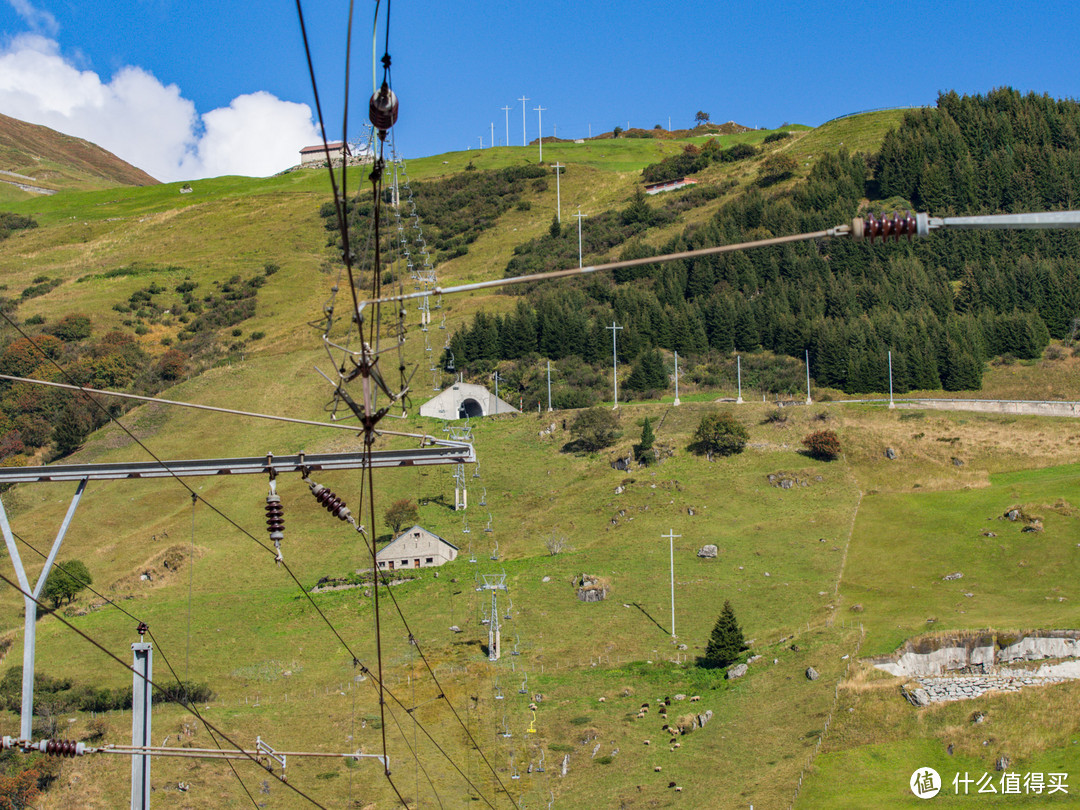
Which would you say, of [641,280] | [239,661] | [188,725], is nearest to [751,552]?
[239,661]

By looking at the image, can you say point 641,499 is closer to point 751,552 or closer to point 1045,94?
point 751,552

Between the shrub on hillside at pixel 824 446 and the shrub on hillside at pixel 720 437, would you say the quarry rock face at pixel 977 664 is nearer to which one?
the shrub on hillside at pixel 824 446

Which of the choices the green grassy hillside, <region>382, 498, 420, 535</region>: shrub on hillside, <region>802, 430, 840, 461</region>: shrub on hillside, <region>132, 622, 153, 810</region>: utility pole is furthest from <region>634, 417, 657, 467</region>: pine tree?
<region>132, 622, 153, 810</region>: utility pole

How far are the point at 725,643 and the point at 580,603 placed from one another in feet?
40.4

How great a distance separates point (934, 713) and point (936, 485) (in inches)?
1584

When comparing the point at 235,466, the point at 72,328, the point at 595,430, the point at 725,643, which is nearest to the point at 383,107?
the point at 235,466

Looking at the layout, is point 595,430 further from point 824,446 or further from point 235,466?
point 235,466

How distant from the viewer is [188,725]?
4731cm

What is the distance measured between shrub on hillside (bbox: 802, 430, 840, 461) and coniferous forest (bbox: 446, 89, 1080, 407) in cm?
2479

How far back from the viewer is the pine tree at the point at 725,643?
171ft

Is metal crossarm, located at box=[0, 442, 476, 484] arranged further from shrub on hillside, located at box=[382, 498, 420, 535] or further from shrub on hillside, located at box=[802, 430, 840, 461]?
shrub on hillside, located at box=[802, 430, 840, 461]

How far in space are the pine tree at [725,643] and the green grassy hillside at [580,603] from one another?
3.81ft

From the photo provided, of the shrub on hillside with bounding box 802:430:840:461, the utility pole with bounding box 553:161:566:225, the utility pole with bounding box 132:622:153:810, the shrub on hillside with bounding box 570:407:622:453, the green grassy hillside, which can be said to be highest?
the utility pole with bounding box 553:161:566:225

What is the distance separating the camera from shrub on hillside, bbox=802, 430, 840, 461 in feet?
277
